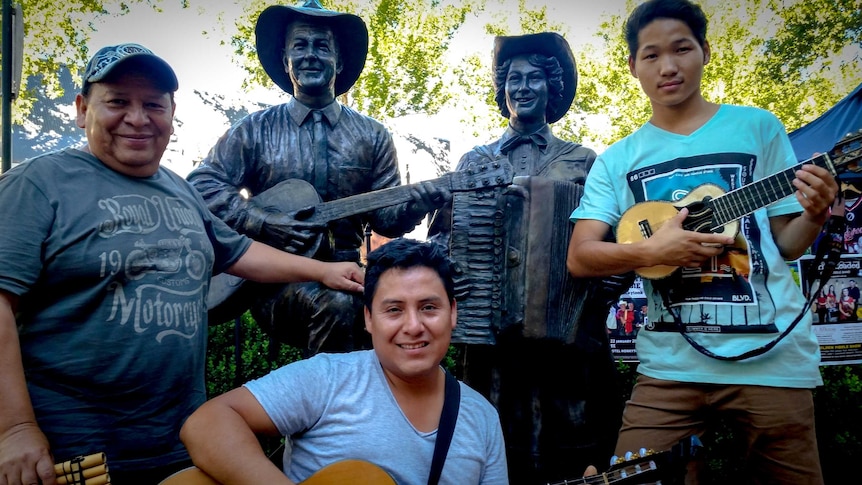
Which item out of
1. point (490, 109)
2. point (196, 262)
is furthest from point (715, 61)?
point (196, 262)

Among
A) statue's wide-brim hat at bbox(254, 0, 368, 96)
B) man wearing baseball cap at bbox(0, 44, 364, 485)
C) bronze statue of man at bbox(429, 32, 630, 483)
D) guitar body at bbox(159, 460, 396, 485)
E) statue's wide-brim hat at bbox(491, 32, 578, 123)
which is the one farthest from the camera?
statue's wide-brim hat at bbox(491, 32, 578, 123)

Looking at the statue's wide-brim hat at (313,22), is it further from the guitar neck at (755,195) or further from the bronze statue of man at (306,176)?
the guitar neck at (755,195)

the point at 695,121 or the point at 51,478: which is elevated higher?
the point at 695,121

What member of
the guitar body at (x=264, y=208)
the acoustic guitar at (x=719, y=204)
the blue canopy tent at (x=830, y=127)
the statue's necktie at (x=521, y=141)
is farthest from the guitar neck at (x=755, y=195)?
the blue canopy tent at (x=830, y=127)

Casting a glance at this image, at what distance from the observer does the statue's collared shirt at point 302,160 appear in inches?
114

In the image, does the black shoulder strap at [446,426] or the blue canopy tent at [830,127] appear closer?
the black shoulder strap at [446,426]

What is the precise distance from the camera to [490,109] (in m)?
15.5

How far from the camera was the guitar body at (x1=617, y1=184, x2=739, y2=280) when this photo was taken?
2109mm

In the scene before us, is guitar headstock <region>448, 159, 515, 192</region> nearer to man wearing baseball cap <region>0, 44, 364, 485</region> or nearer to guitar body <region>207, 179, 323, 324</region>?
guitar body <region>207, 179, 323, 324</region>

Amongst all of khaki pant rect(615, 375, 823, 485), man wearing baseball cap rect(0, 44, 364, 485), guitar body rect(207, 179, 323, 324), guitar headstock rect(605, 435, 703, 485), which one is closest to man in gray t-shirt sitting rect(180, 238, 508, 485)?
man wearing baseball cap rect(0, 44, 364, 485)

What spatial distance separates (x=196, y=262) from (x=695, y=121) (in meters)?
1.98

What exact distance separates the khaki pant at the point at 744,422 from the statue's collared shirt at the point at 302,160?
138cm

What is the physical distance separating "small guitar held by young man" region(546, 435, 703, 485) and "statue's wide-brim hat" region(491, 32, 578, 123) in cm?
210

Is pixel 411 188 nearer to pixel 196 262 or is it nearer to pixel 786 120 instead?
pixel 196 262
